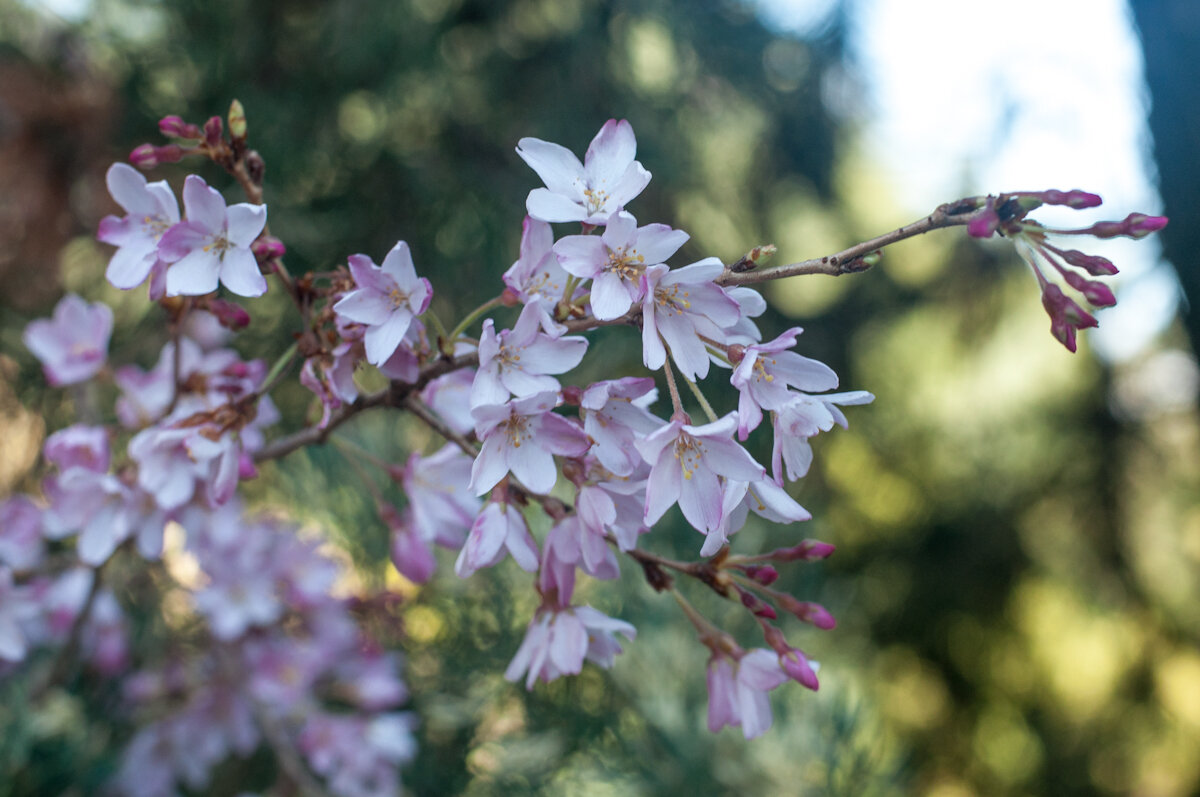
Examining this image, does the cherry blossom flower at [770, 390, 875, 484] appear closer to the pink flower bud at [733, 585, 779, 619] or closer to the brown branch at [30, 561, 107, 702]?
the pink flower bud at [733, 585, 779, 619]

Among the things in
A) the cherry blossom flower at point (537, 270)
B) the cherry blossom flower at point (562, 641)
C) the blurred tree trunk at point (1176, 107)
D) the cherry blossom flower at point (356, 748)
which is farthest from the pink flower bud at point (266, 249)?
the blurred tree trunk at point (1176, 107)

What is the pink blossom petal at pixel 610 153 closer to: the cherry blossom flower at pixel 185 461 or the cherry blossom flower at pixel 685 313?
the cherry blossom flower at pixel 685 313

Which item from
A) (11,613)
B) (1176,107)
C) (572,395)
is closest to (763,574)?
(572,395)

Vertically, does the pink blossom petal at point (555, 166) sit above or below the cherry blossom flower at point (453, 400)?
above

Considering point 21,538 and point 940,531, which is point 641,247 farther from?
point 940,531

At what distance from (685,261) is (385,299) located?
2.71 feet

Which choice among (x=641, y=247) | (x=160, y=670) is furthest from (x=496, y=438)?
(x=160, y=670)

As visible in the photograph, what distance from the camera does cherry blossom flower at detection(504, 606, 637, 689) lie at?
41 cm

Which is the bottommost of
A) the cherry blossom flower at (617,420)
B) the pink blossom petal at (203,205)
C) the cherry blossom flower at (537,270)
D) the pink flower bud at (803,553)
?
the pink flower bud at (803,553)

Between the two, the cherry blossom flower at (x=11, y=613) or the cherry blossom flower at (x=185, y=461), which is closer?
the cherry blossom flower at (x=185, y=461)

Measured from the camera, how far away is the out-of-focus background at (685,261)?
0.92m

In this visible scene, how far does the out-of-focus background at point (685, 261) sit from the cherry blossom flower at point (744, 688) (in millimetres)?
400

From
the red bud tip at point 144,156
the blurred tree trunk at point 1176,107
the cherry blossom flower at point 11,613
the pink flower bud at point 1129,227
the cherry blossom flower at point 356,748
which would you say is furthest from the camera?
the blurred tree trunk at point 1176,107

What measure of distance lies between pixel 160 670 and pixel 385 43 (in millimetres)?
804
